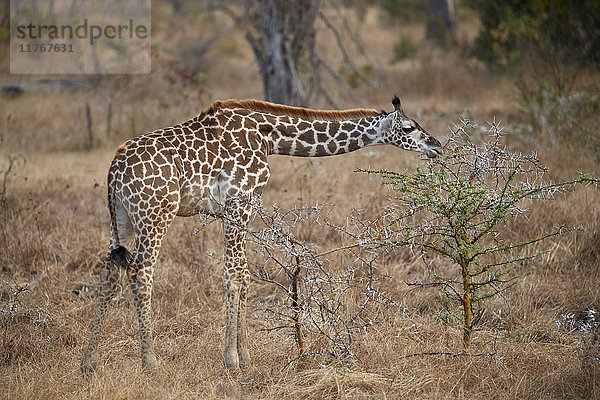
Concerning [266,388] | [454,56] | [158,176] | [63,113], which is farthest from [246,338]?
[454,56]

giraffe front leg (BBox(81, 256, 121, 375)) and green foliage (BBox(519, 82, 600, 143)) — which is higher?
green foliage (BBox(519, 82, 600, 143))

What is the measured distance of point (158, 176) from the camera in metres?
5.11

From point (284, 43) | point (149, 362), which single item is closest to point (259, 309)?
point (149, 362)

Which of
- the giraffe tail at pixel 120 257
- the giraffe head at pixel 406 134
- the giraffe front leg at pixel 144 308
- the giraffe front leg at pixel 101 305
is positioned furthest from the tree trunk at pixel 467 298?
the giraffe front leg at pixel 101 305

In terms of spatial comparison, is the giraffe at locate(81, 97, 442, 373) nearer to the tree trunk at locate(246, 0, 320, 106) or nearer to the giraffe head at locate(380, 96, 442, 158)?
the giraffe head at locate(380, 96, 442, 158)

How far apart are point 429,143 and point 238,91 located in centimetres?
1014

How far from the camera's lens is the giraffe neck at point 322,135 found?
5.66 meters

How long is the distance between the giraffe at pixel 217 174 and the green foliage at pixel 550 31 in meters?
6.93

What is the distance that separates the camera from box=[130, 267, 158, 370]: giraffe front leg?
17.0 feet

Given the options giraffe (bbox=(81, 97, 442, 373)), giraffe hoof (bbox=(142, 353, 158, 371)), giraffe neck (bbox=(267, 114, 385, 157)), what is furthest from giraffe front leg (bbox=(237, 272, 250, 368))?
giraffe neck (bbox=(267, 114, 385, 157))

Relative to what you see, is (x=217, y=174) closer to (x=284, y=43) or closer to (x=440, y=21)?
(x=284, y=43)

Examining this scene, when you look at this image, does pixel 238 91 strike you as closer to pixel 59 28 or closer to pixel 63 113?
pixel 63 113

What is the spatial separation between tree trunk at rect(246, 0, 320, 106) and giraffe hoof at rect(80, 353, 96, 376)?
7347 millimetres

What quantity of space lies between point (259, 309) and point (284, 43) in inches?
254
